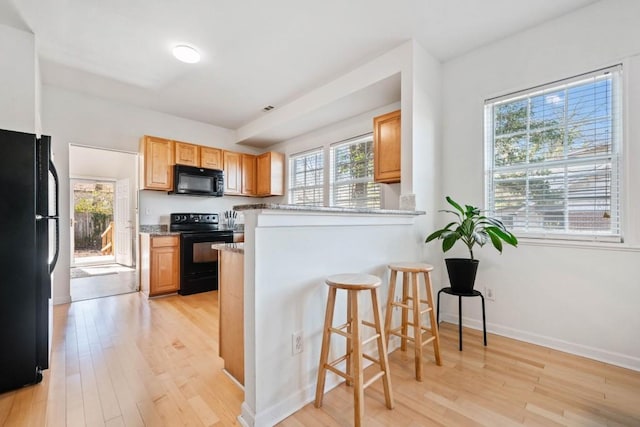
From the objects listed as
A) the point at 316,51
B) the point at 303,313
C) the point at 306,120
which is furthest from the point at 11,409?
the point at 306,120

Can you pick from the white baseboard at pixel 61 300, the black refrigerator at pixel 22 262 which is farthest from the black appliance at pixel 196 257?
the black refrigerator at pixel 22 262

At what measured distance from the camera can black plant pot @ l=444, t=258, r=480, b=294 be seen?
2.37 meters

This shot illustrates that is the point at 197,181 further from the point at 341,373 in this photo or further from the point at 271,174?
the point at 341,373

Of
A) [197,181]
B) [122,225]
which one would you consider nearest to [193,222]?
[197,181]

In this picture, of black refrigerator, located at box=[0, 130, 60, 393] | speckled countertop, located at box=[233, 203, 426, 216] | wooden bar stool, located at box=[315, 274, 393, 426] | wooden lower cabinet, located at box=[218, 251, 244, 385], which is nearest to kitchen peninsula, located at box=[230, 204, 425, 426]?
speckled countertop, located at box=[233, 203, 426, 216]

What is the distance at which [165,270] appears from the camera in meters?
3.90

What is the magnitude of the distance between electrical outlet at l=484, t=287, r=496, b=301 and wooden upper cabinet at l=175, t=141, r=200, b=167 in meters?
4.25

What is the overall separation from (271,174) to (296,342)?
3745 mm

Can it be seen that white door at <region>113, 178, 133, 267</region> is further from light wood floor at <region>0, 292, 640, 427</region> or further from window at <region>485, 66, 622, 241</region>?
window at <region>485, 66, 622, 241</region>

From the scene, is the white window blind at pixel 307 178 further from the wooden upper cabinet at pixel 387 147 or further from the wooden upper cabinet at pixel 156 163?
the wooden upper cabinet at pixel 156 163

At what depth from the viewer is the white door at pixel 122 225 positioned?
6160 millimetres

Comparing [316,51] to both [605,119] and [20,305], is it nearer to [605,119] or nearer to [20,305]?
[605,119]

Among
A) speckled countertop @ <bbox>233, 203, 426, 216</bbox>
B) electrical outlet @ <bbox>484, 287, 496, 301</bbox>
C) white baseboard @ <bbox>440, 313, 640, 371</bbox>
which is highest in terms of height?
speckled countertop @ <bbox>233, 203, 426, 216</bbox>

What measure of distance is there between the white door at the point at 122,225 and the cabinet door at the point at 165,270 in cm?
272
